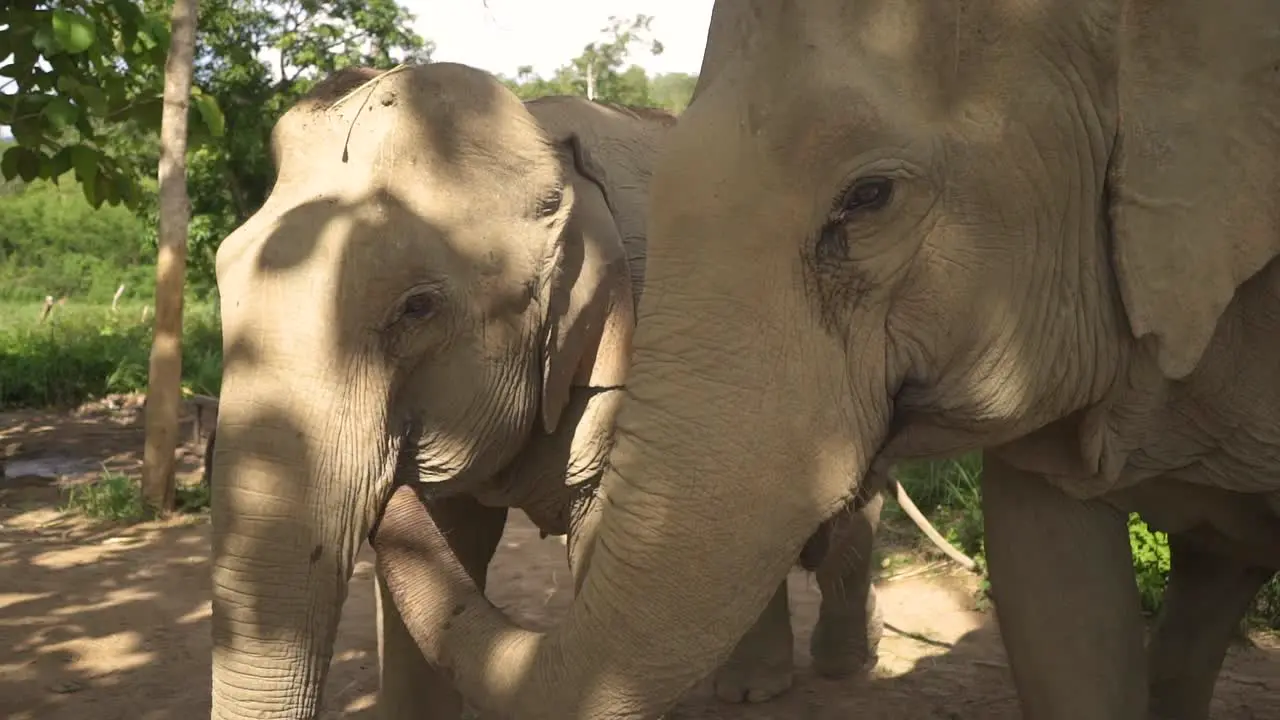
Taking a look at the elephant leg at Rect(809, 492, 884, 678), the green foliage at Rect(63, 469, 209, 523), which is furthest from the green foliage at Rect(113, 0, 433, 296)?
the elephant leg at Rect(809, 492, 884, 678)

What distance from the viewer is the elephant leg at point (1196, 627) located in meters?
3.28

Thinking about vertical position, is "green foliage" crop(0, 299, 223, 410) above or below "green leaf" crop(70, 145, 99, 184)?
below

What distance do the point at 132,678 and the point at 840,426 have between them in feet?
11.0

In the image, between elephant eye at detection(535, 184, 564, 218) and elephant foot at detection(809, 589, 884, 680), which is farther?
elephant foot at detection(809, 589, 884, 680)

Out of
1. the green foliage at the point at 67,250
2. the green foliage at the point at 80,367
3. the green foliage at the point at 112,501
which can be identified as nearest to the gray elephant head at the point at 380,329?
the green foliage at the point at 112,501

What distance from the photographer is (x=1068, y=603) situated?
260cm

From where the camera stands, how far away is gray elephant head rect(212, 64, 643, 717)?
7.82 ft

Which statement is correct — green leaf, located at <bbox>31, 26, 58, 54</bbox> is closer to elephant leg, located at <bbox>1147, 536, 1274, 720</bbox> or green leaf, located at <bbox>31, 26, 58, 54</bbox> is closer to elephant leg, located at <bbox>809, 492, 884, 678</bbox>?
elephant leg, located at <bbox>809, 492, 884, 678</bbox>

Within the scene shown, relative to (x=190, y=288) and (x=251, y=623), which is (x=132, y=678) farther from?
(x=190, y=288)

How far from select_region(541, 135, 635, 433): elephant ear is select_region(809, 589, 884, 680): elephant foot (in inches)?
70.5

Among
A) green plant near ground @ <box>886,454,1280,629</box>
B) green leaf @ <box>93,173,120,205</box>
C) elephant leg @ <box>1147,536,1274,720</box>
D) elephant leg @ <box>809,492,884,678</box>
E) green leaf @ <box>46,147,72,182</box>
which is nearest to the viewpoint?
elephant leg @ <box>1147,536,1274,720</box>

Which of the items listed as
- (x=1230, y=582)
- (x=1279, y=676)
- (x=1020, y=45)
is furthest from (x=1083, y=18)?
(x=1279, y=676)

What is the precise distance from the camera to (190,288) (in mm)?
20078

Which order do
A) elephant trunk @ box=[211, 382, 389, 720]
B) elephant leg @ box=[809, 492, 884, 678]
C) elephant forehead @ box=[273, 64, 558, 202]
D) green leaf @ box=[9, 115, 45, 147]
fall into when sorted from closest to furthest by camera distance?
elephant trunk @ box=[211, 382, 389, 720], elephant forehead @ box=[273, 64, 558, 202], elephant leg @ box=[809, 492, 884, 678], green leaf @ box=[9, 115, 45, 147]
